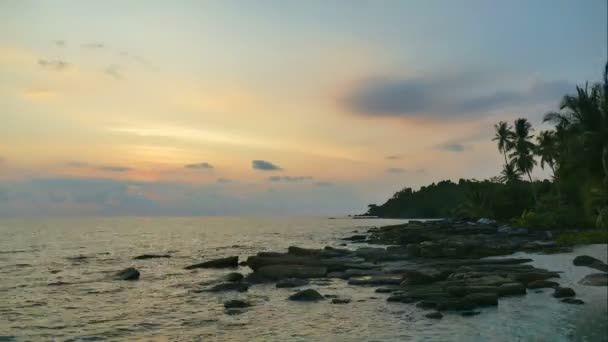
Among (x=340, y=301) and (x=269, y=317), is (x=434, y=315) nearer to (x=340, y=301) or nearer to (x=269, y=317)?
(x=340, y=301)

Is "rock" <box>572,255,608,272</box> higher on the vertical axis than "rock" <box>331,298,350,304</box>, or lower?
higher

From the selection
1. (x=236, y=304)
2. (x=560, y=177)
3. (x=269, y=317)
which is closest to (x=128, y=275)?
(x=236, y=304)

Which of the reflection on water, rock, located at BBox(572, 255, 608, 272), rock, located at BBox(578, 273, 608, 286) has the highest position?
rock, located at BBox(572, 255, 608, 272)

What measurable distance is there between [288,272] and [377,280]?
19.7 ft

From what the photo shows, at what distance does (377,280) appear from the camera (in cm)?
2655

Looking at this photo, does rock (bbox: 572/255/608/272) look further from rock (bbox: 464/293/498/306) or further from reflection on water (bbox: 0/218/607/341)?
rock (bbox: 464/293/498/306)

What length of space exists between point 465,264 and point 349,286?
959 centimetres

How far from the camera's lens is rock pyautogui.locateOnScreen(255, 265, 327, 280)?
29.4m

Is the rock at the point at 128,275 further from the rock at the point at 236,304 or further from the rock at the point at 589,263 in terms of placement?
the rock at the point at 589,263

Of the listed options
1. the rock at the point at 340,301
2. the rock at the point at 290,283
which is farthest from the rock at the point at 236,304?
the rock at the point at 290,283

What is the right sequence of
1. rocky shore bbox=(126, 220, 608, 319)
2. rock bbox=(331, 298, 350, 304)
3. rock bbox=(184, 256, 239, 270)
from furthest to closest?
rock bbox=(184, 256, 239, 270), rock bbox=(331, 298, 350, 304), rocky shore bbox=(126, 220, 608, 319)

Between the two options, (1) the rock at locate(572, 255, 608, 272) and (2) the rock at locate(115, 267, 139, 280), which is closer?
(1) the rock at locate(572, 255, 608, 272)

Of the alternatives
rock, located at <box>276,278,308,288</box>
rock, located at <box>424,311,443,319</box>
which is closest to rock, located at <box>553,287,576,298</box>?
rock, located at <box>424,311,443,319</box>

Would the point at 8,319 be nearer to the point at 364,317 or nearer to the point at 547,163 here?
the point at 364,317
